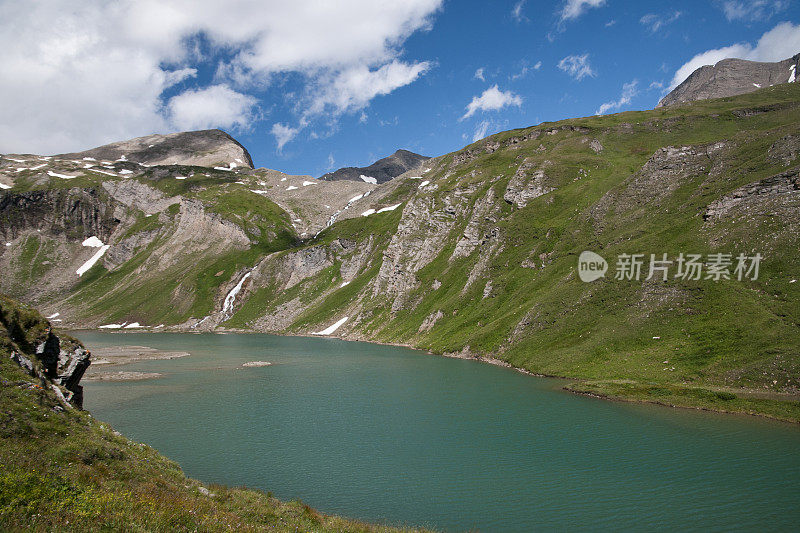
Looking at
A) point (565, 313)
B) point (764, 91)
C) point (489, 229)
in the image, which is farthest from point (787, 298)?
point (764, 91)

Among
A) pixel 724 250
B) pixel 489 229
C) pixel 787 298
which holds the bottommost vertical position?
pixel 787 298

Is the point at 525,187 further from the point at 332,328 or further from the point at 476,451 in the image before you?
the point at 476,451

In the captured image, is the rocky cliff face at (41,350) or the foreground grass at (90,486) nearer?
the foreground grass at (90,486)

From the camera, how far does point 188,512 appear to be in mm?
15141

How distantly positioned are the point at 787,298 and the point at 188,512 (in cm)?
7344

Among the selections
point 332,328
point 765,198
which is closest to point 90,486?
point 765,198

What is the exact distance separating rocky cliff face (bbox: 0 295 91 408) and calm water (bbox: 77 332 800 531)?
11.7m

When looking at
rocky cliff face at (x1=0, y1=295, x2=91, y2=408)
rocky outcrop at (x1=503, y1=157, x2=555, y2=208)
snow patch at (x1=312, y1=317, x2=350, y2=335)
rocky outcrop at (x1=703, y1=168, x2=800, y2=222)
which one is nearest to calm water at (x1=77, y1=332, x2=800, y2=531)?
rocky cliff face at (x1=0, y1=295, x2=91, y2=408)

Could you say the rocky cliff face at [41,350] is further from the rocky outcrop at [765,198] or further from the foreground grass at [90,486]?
the rocky outcrop at [765,198]

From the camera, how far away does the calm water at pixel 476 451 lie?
28344 mm

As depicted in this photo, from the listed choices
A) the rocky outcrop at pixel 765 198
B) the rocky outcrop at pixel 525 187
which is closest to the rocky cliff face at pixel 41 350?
the rocky outcrop at pixel 765 198

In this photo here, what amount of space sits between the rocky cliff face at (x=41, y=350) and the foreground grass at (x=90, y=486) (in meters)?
1.16

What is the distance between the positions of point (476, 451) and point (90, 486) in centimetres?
3201

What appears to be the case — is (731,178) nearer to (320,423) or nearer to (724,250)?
(724,250)
